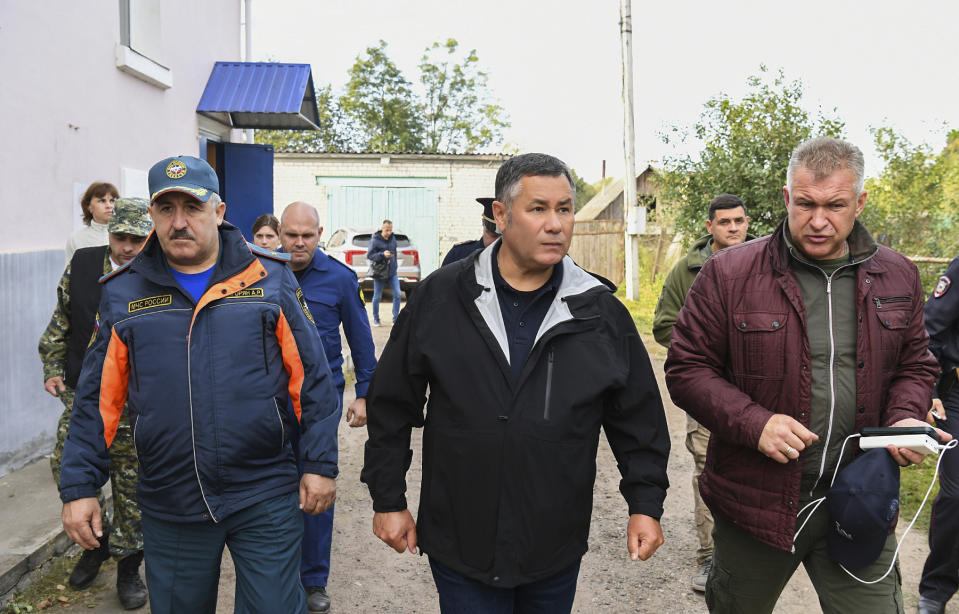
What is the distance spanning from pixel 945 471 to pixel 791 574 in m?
1.68

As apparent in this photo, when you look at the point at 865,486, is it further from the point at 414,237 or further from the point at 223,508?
the point at 414,237

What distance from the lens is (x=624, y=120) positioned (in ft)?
58.1

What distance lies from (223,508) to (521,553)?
43.1 inches

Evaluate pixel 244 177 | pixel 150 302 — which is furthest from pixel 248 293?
pixel 244 177

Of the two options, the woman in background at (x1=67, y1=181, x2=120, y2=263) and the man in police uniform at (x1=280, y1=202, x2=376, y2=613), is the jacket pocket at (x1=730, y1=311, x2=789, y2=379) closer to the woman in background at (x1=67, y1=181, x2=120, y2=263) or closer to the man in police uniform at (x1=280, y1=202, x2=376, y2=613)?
the man in police uniform at (x1=280, y1=202, x2=376, y2=613)

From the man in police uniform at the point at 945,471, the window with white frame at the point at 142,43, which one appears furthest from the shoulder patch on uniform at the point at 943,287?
the window with white frame at the point at 142,43

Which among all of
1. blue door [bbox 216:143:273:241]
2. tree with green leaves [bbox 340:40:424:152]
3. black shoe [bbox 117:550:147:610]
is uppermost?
tree with green leaves [bbox 340:40:424:152]

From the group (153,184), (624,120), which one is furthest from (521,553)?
(624,120)

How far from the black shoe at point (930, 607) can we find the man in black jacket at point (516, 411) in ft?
7.91

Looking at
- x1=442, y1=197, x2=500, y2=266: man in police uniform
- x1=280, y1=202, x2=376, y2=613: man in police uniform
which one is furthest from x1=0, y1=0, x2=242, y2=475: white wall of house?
x1=442, y1=197, x2=500, y2=266: man in police uniform

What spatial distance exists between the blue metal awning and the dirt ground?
5.75 meters

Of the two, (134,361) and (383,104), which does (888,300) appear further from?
(383,104)

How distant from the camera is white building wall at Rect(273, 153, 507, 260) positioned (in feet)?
76.3

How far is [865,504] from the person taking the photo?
2641 mm
